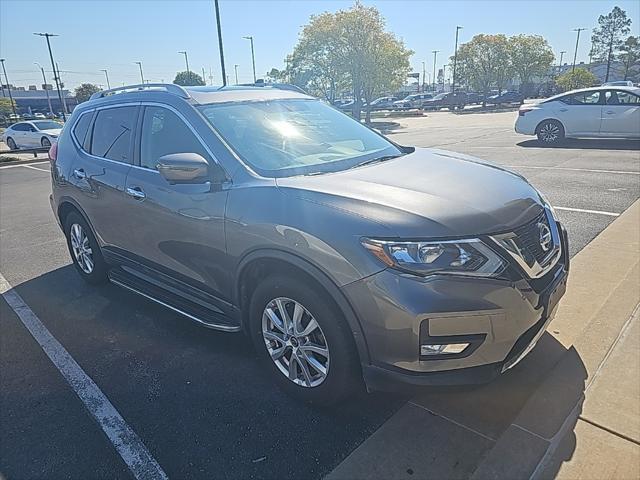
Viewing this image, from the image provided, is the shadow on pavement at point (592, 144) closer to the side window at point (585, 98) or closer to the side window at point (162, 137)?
the side window at point (585, 98)

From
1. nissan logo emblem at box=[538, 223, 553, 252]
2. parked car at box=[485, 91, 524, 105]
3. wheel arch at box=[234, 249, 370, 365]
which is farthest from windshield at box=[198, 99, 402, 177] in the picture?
parked car at box=[485, 91, 524, 105]

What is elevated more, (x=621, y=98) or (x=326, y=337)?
(x=621, y=98)

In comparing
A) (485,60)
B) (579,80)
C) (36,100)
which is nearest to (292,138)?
(579,80)

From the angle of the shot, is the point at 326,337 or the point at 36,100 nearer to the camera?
the point at 326,337

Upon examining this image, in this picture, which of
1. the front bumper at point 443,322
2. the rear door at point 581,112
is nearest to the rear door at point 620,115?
the rear door at point 581,112

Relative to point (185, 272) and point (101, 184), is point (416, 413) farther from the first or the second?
point (101, 184)

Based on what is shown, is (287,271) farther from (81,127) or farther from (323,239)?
(81,127)

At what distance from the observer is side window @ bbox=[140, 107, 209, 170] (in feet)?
10.4

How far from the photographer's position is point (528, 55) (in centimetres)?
5338

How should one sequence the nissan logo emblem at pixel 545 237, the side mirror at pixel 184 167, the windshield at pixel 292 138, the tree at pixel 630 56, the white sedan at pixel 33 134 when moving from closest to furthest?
the nissan logo emblem at pixel 545 237
the side mirror at pixel 184 167
the windshield at pixel 292 138
the white sedan at pixel 33 134
the tree at pixel 630 56

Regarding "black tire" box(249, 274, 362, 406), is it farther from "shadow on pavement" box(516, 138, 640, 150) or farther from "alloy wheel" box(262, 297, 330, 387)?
"shadow on pavement" box(516, 138, 640, 150)

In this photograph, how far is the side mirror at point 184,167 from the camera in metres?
2.79

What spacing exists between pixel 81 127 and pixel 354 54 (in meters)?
26.0

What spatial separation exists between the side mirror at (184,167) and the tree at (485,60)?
55.2m
